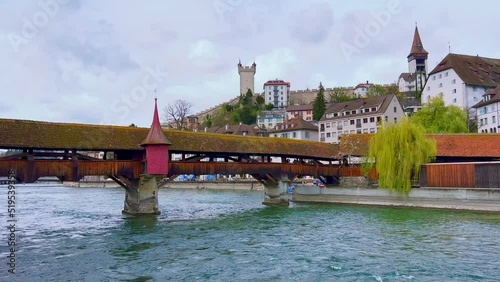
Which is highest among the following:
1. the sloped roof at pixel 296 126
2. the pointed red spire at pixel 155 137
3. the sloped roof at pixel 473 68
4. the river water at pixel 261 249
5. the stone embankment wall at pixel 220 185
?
the sloped roof at pixel 473 68

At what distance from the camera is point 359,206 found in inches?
1191

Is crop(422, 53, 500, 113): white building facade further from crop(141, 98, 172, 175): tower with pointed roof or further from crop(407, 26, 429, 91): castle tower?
crop(141, 98, 172, 175): tower with pointed roof

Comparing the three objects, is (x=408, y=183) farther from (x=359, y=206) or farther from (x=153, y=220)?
(x=153, y=220)

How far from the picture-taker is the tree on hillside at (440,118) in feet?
138

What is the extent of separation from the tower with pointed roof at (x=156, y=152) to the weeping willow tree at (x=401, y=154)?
48.6 feet

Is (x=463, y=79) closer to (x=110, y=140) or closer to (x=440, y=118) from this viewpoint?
(x=440, y=118)

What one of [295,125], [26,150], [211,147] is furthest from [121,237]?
[295,125]

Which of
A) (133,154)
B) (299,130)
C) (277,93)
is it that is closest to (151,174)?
(133,154)

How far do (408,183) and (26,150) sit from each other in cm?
2227

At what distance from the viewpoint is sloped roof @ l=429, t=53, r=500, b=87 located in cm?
5684

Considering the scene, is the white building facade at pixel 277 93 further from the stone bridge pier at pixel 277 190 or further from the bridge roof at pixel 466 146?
the stone bridge pier at pixel 277 190

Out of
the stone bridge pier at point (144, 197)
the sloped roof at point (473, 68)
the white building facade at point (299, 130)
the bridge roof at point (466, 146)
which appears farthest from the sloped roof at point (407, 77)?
the stone bridge pier at point (144, 197)

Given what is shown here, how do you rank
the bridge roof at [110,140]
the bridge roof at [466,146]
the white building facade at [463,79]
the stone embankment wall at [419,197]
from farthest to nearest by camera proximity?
1. the white building facade at [463,79]
2. the bridge roof at [466,146]
3. the stone embankment wall at [419,197]
4. the bridge roof at [110,140]

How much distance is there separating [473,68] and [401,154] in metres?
37.3
